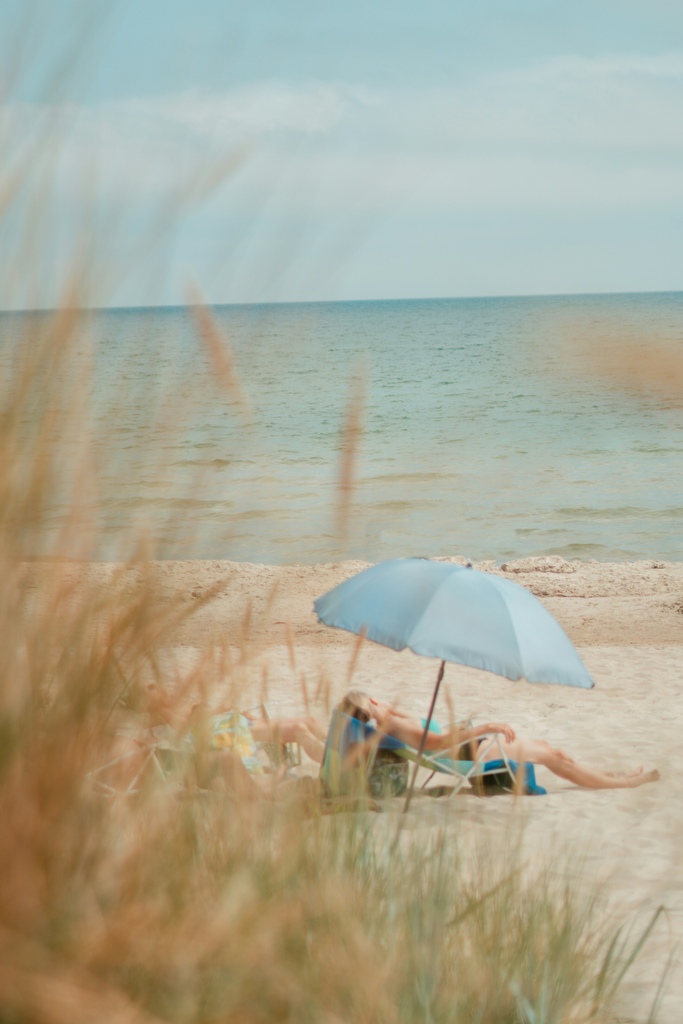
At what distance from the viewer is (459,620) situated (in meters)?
4.45

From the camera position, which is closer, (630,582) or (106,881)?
(106,881)

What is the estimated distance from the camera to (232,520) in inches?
69.1

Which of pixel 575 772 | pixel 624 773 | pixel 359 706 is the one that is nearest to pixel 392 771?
pixel 359 706

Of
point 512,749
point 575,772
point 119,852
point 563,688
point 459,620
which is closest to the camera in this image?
point 119,852

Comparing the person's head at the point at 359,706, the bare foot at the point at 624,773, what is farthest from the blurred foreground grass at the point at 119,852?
the bare foot at the point at 624,773

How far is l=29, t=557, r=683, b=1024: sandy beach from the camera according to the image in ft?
6.16

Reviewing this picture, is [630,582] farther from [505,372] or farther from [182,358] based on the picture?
[505,372]

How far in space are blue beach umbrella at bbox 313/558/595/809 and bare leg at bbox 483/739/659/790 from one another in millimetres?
586

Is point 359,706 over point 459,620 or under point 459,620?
under

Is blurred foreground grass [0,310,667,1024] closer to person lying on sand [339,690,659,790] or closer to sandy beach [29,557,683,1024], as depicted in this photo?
sandy beach [29,557,683,1024]

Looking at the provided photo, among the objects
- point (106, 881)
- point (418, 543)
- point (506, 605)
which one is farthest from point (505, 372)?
point (106, 881)

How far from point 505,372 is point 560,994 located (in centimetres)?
5102

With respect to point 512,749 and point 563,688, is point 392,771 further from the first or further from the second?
point 563,688

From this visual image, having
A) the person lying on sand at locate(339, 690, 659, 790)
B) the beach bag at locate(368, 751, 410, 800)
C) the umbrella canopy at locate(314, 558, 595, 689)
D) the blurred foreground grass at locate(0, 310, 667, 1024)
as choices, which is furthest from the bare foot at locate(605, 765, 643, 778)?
A: the blurred foreground grass at locate(0, 310, 667, 1024)
